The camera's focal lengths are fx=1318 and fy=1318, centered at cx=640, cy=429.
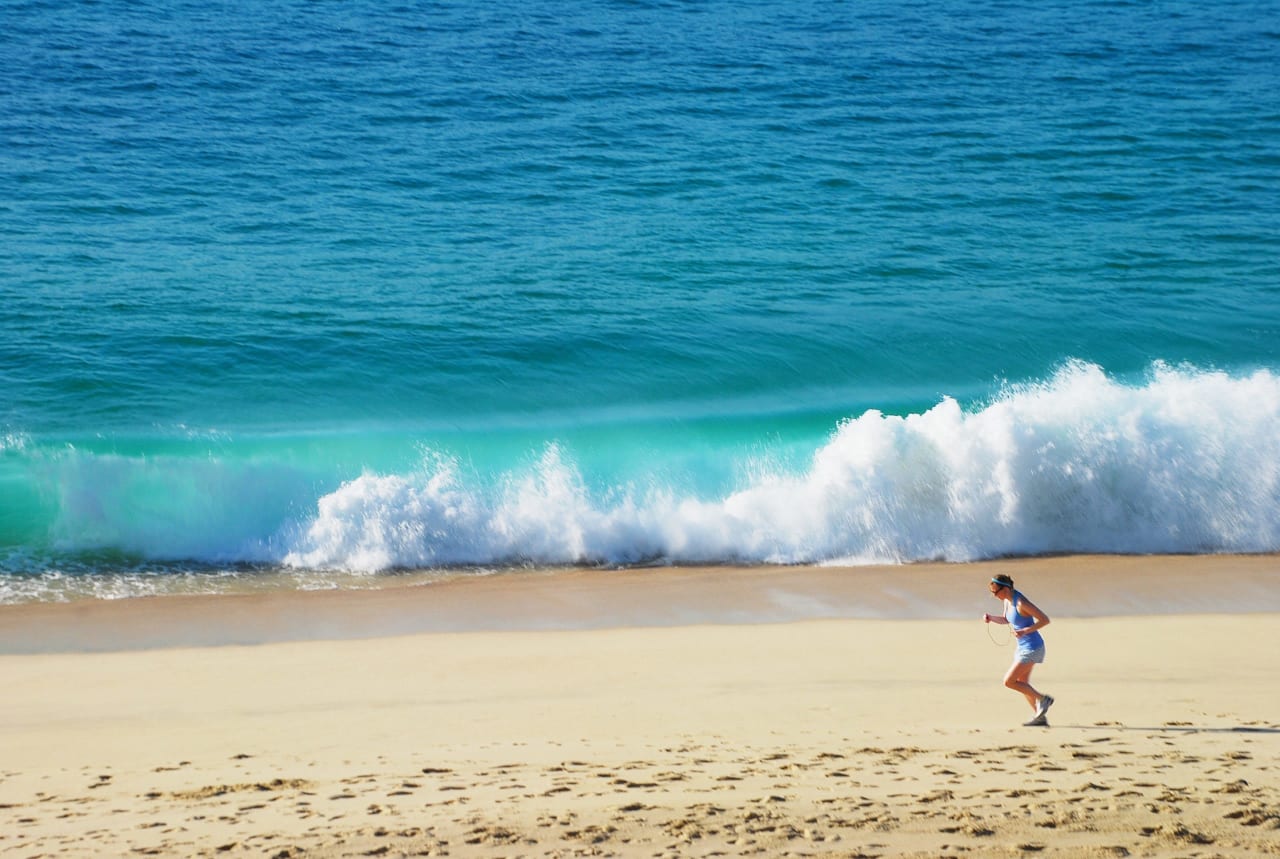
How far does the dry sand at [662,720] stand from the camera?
697cm

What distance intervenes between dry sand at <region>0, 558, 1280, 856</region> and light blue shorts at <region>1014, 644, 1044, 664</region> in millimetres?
396

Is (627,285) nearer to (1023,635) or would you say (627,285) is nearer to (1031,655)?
(1023,635)

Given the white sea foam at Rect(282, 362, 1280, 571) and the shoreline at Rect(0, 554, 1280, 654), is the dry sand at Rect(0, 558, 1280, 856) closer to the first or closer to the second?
the shoreline at Rect(0, 554, 1280, 654)

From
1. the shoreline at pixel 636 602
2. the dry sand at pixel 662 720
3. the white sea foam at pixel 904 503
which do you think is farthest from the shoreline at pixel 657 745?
the white sea foam at pixel 904 503

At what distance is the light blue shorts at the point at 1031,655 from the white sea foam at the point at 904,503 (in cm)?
500

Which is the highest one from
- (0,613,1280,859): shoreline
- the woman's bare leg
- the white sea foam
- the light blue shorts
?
the white sea foam

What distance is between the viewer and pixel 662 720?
9250 mm

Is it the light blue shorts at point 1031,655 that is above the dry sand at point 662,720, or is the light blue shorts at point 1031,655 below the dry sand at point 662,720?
above

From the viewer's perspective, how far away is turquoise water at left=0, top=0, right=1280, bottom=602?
14773mm

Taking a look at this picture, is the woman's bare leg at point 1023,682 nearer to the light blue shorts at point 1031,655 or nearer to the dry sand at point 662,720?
the light blue shorts at point 1031,655

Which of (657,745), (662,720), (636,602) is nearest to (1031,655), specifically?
(662,720)

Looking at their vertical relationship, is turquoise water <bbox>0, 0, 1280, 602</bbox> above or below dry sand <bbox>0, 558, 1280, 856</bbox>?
above

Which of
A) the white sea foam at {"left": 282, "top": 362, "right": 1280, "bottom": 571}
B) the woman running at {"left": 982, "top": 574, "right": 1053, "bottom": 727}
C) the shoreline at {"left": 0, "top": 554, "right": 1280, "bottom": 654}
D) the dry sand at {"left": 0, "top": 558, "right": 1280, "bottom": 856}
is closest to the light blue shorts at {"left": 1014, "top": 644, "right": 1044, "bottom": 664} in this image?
the woman running at {"left": 982, "top": 574, "right": 1053, "bottom": 727}

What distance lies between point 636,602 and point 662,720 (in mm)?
3601
